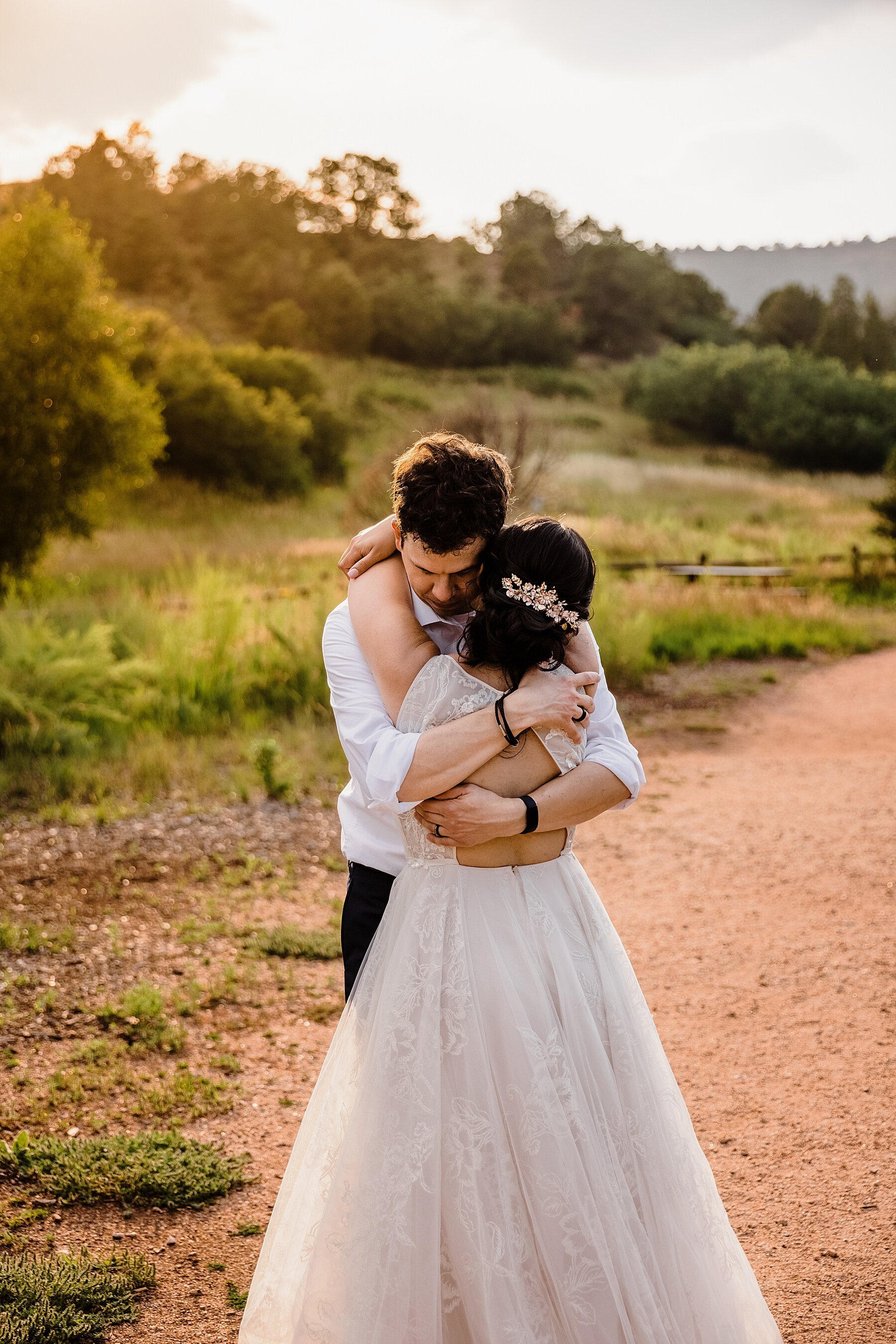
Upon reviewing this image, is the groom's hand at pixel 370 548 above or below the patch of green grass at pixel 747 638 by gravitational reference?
above

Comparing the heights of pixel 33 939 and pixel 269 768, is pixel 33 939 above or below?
below

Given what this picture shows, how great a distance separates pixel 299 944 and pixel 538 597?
396 cm

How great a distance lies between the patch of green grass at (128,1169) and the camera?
361 cm

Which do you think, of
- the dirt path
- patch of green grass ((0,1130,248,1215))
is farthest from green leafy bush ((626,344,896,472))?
patch of green grass ((0,1130,248,1215))

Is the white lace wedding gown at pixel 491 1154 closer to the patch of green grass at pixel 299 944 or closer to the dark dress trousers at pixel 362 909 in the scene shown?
the dark dress trousers at pixel 362 909

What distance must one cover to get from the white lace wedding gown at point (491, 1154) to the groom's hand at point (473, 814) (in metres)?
0.11

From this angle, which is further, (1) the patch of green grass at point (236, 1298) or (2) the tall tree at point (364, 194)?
(2) the tall tree at point (364, 194)

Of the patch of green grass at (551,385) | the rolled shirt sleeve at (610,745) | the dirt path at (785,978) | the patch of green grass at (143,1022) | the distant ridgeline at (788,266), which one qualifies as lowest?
the dirt path at (785,978)

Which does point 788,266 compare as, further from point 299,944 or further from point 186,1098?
point 186,1098

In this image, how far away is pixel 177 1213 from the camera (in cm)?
356

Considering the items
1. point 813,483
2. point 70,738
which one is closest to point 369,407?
point 813,483

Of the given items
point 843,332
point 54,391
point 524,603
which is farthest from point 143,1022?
point 843,332

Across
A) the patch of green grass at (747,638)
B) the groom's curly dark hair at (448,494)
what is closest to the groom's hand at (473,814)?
the groom's curly dark hair at (448,494)

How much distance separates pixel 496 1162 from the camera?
2.32m
